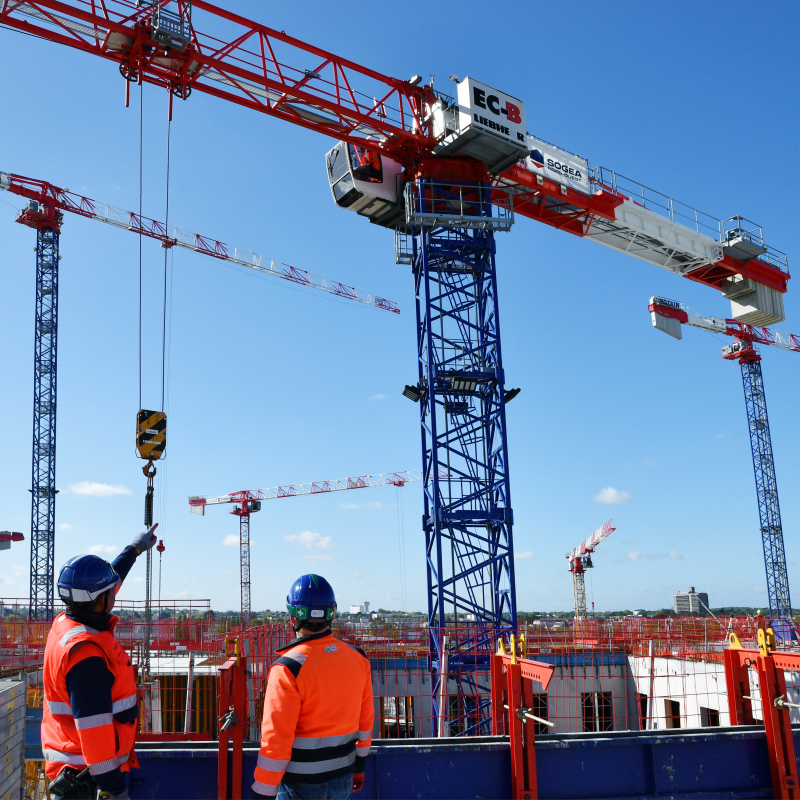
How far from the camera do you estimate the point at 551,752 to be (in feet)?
20.9

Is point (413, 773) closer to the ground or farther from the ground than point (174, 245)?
closer to the ground

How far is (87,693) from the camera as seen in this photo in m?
3.91

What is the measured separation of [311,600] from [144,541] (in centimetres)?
254

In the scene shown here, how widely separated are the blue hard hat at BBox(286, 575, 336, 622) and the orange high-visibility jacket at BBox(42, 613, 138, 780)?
3.50ft

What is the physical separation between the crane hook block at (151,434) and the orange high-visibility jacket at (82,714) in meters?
6.34

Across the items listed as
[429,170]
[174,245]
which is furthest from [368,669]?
[174,245]

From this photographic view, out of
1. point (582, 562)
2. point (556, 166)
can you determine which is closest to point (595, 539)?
point (582, 562)

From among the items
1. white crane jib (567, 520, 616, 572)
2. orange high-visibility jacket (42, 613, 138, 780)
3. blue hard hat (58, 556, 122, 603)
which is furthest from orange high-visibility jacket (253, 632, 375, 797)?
white crane jib (567, 520, 616, 572)

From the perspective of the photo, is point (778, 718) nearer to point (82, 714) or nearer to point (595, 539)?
point (82, 714)

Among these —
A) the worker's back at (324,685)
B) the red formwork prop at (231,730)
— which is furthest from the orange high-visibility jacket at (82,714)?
the red formwork prop at (231,730)

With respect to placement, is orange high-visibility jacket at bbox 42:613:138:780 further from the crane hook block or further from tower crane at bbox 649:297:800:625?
tower crane at bbox 649:297:800:625

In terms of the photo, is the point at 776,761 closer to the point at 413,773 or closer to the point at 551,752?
the point at 551,752

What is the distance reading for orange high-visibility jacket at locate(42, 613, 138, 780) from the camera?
12.7 feet

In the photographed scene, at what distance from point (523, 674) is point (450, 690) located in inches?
441
